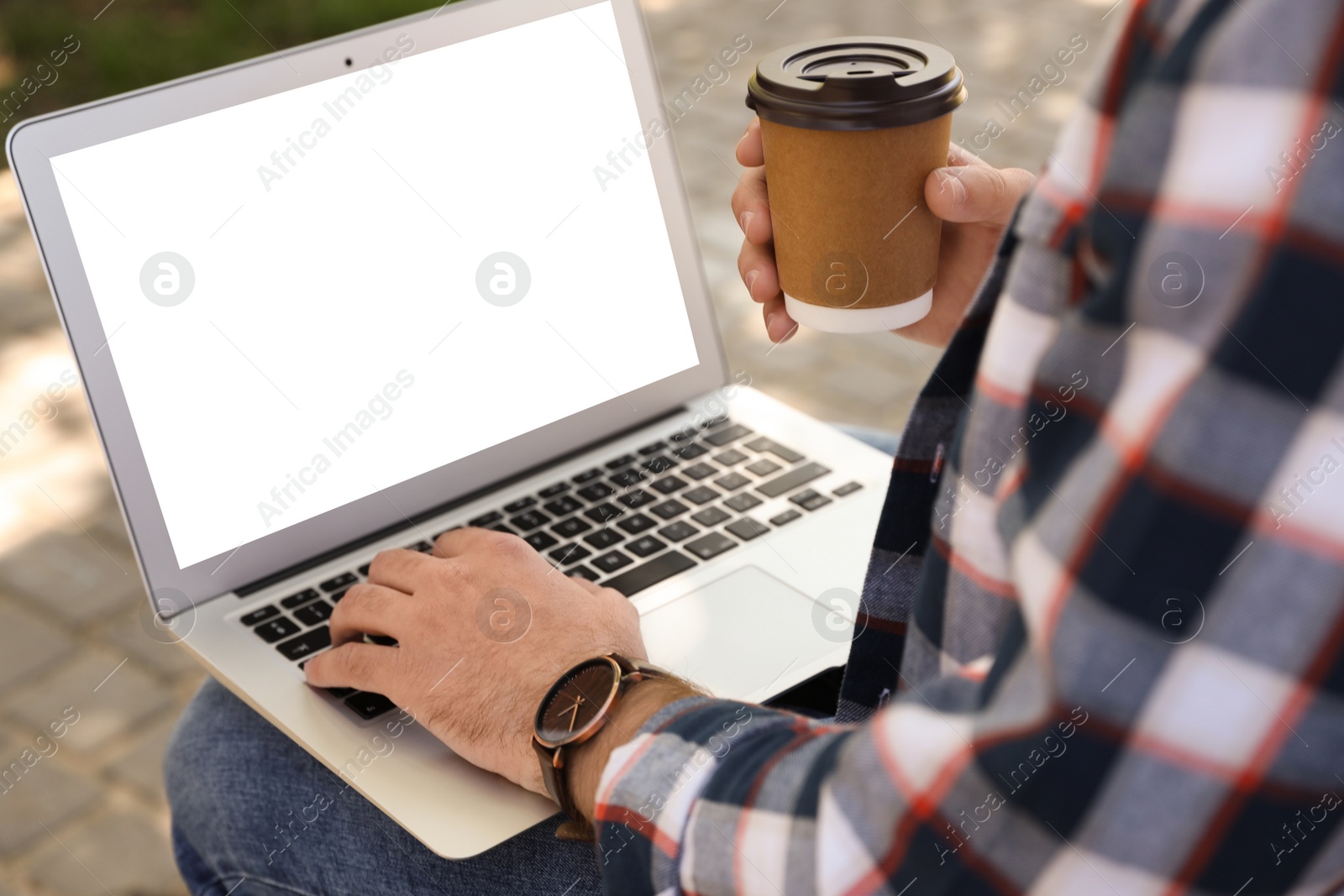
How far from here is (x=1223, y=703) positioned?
1.87 feet

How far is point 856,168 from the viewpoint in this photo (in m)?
1.05

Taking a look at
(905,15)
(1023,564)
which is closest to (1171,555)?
(1023,564)

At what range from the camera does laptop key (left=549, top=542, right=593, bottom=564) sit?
1263 mm

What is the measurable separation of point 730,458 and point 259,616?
1.72 feet

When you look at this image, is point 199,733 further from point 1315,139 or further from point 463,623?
point 1315,139

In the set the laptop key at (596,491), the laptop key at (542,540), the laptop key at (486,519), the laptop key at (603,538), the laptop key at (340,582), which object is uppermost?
the laptop key at (340,582)

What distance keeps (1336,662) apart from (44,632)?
2266 mm

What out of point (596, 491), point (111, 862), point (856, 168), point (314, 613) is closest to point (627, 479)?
point (596, 491)

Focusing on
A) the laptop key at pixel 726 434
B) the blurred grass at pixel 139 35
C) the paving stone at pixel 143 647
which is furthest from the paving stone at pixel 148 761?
the blurred grass at pixel 139 35

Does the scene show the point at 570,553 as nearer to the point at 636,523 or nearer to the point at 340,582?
the point at 636,523

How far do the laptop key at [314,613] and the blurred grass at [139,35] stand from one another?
123 inches

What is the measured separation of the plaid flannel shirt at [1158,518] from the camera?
541 millimetres

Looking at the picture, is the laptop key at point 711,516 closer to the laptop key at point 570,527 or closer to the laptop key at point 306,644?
the laptop key at point 570,527

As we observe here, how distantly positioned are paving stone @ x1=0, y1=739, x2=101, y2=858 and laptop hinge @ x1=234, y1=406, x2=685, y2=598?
100 cm
